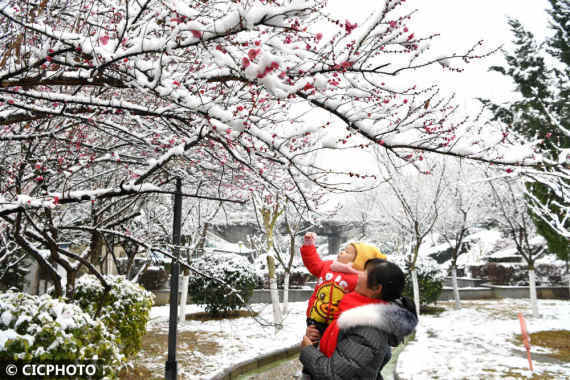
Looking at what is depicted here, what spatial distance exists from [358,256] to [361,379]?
826mm

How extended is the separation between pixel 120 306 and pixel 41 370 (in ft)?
9.29

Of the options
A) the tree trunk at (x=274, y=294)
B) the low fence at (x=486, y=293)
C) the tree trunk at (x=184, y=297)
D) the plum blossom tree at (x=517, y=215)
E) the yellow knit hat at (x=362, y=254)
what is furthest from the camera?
the low fence at (x=486, y=293)

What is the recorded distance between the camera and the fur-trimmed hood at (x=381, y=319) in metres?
2.10

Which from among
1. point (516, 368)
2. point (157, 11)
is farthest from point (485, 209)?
point (157, 11)

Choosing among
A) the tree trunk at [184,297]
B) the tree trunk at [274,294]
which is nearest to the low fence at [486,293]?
the tree trunk at [184,297]

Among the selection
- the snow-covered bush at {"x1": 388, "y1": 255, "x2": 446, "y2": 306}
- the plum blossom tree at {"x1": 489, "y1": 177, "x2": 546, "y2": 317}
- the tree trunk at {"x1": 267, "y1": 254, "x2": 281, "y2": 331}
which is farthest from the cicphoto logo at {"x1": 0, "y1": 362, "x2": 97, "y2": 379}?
the plum blossom tree at {"x1": 489, "y1": 177, "x2": 546, "y2": 317}

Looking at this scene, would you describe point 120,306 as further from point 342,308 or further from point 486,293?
point 486,293

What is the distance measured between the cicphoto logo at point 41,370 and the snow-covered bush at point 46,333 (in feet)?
0.14

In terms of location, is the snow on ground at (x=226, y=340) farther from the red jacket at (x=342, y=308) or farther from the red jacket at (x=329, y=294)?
the red jacket at (x=342, y=308)

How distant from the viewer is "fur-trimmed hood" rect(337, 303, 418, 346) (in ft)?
6.88

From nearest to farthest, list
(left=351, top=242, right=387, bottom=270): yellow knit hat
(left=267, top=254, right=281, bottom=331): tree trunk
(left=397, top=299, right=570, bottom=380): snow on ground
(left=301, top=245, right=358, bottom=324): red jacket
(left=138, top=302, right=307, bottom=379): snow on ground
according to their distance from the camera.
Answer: (left=351, top=242, right=387, bottom=270): yellow knit hat
(left=301, top=245, right=358, bottom=324): red jacket
(left=397, top=299, right=570, bottom=380): snow on ground
(left=138, top=302, right=307, bottom=379): snow on ground
(left=267, top=254, right=281, bottom=331): tree trunk

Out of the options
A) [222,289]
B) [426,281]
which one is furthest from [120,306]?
[426,281]

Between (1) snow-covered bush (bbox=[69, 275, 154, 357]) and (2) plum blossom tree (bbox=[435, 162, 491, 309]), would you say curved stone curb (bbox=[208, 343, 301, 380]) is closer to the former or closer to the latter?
(1) snow-covered bush (bbox=[69, 275, 154, 357])

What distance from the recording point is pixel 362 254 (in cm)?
270
